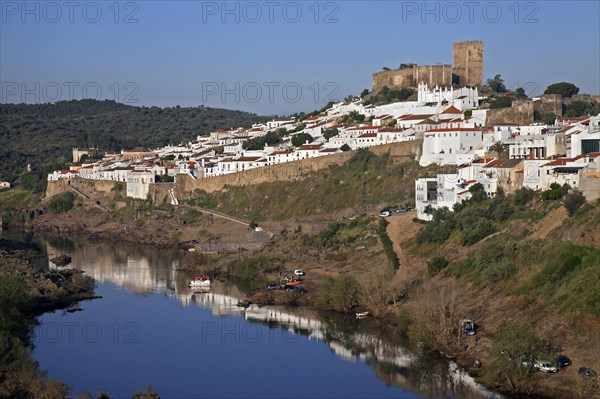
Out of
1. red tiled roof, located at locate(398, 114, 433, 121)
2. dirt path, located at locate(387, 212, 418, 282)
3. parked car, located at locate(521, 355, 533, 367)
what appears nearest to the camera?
parked car, located at locate(521, 355, 533, 367)

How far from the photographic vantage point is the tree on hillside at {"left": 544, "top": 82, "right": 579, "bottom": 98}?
53.5m

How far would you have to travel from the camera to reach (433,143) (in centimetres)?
4325

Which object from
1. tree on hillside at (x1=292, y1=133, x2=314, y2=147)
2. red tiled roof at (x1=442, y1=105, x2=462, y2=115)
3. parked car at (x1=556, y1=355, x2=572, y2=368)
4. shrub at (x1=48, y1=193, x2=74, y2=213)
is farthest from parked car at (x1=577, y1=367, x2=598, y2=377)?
shrub at (x1=48, y1=193, x2=74, y2=213)

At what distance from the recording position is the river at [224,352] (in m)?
23.9

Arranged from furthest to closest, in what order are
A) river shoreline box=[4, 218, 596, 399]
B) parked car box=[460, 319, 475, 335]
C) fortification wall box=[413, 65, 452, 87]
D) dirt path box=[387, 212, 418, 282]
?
1. fortification wall box=[413, 65, 452, 87]
2. dirt path box=[387, 212, 418, 282]
3. parked car box=[460, 319, 475, 335]
4. river shoreline box=[4, 218, 596, 399]

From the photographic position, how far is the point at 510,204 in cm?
3338

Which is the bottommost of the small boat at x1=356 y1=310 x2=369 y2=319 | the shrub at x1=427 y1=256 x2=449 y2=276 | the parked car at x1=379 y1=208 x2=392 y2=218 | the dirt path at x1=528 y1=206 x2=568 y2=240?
the small boat at x1=356 y1=310 x2=369 y2=319

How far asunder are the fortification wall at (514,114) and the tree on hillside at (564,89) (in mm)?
5601

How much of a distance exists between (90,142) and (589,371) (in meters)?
76.8

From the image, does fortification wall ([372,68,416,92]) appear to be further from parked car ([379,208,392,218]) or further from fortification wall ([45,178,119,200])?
parked car ([379,208,392,218])

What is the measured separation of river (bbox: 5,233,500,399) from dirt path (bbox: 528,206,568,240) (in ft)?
16.8

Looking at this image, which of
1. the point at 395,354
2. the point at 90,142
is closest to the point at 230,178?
the point at 395,354

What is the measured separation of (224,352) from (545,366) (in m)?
8.24

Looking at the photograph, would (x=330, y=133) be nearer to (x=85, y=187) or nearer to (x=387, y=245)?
(x=85, y=187)
